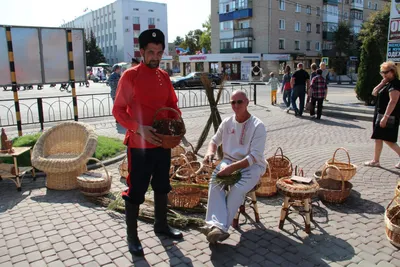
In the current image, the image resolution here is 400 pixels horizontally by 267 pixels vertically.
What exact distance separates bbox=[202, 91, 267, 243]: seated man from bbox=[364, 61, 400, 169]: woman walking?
3060 mm

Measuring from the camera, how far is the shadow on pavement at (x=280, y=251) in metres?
3.34

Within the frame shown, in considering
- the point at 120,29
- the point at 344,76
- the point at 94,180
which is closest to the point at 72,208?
the point at 94,180

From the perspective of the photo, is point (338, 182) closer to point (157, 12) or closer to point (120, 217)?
point (120, 217)

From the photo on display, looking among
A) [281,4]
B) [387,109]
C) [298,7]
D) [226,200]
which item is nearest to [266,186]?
[226,200]

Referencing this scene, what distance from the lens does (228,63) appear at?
150ft

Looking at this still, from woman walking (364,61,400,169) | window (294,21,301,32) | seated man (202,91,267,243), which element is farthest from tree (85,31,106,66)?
seated man (202,91,267,243)

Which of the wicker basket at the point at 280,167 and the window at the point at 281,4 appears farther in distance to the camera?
the window at the point at 281,4

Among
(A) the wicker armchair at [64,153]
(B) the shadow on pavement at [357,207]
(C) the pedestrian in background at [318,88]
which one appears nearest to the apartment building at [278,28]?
(C) the pedestrian in background at [318,88]

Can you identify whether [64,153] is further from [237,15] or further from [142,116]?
[237,15]

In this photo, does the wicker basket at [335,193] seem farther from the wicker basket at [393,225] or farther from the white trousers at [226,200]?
the white trousers at [226,200]

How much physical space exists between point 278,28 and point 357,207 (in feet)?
143

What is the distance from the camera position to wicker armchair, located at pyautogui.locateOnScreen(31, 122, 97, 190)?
5129mm

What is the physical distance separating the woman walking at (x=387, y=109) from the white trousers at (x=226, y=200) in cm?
328

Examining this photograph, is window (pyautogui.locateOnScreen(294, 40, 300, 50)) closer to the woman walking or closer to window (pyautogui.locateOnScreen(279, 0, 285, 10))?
window (pyautogui.locateOnScreen(279, 0, 285, 10))
